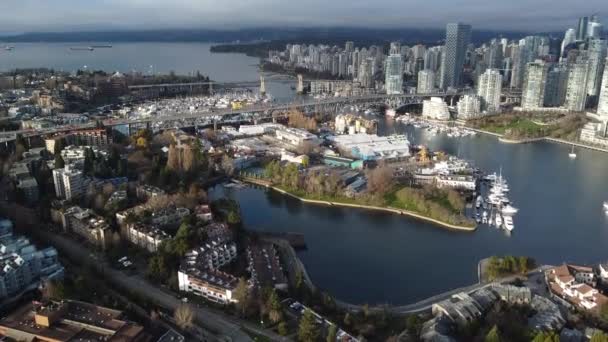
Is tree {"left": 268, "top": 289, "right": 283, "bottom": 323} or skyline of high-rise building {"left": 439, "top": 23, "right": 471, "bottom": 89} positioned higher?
skyline of high-rise building {"left": 439, "top": 23, "right": 471, "bottom": 89}

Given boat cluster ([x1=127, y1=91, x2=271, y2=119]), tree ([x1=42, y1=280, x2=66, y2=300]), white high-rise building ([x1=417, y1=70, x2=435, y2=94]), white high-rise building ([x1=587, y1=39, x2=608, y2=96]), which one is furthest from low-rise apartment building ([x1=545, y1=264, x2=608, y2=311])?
white high-rise building ([x1=417, y1=70, x2=435, y2=94])

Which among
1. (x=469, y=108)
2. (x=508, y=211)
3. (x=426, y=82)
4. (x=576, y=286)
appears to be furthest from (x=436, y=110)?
(x=576, y=286)

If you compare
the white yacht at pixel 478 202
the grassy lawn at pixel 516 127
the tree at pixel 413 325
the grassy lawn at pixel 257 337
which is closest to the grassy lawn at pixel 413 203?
the white yacht at pixel 478 202

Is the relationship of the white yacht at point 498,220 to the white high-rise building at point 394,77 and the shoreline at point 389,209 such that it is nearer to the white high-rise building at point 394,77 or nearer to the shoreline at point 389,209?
the shoreline at point 389,209

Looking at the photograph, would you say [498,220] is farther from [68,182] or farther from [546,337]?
[68,182]

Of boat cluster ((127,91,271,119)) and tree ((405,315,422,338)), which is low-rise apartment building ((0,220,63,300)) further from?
boat cluster ((127,91,271,119))

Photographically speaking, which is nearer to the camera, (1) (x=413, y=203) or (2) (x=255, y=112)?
(1) (x=413, y=203)
